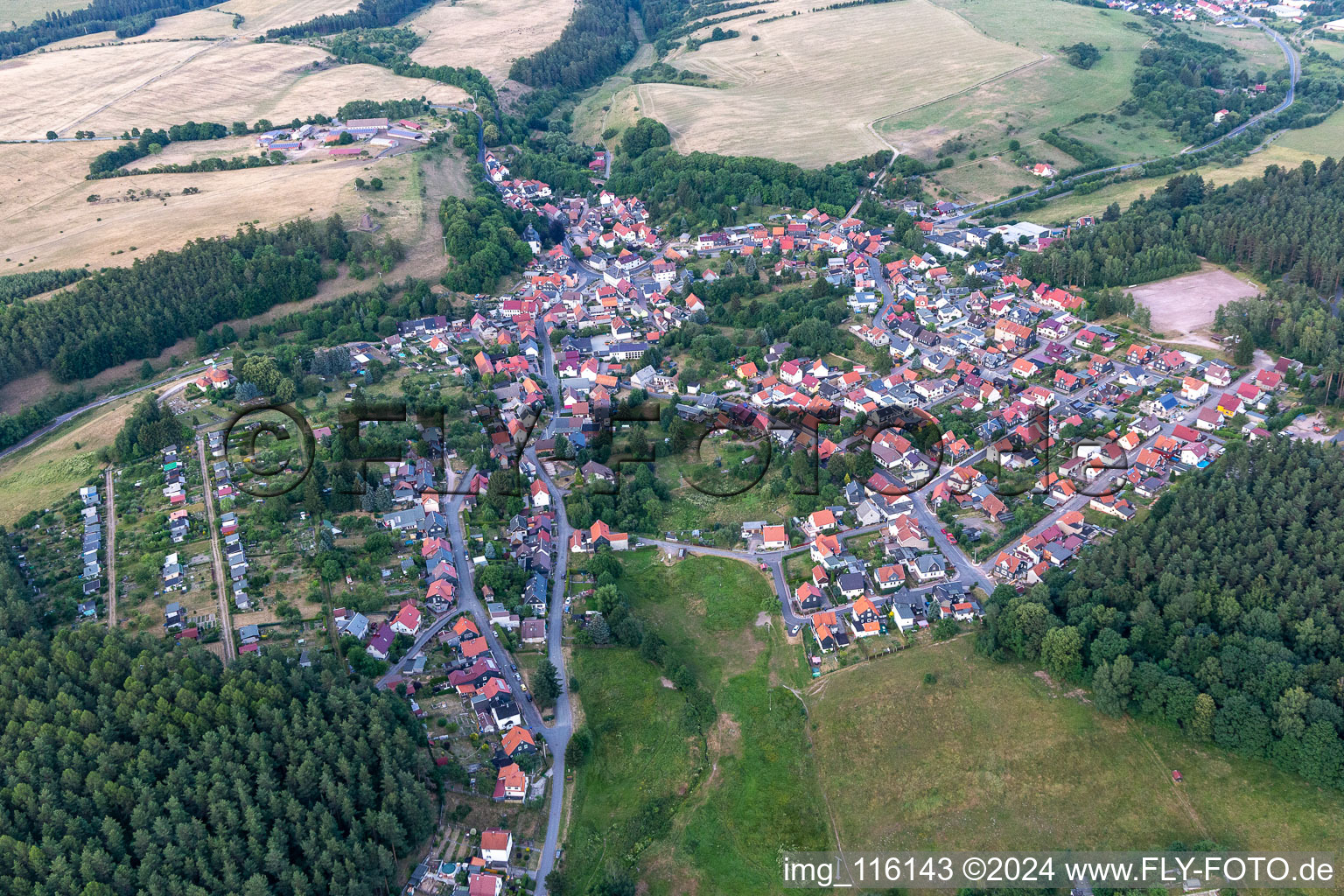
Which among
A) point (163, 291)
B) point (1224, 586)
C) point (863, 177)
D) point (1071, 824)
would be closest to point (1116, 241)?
point (863, 177)

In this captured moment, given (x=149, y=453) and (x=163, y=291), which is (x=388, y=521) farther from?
(x=163, y=291)

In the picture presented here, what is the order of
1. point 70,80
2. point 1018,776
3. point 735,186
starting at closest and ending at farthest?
1. point 1018,776
2. point 735,186
3. point 70,80

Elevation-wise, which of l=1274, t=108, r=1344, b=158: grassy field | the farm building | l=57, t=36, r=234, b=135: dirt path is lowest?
l=1274, t=108, r=1344, b=158: grassy field

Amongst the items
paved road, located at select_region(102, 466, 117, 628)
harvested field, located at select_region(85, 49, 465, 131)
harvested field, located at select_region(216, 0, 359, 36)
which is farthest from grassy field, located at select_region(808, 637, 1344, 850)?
harvested field, located at select_region(216, 0, 359, 36)

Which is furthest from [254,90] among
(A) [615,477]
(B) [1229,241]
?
(B) [1229,241]

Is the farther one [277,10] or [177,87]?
[277,10]

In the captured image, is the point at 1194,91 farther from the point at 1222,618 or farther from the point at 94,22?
the point at 94,22

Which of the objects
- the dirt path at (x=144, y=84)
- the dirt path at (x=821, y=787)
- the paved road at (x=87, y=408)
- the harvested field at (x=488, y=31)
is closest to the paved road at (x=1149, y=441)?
the dirt path at (x=821, y=787)

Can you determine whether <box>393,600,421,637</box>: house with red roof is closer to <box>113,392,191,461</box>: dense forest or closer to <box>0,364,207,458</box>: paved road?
<box>113,392,191,461</box>: dense forest
